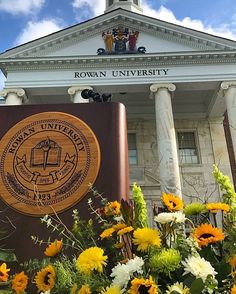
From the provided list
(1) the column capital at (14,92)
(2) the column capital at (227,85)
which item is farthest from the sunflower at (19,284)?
(2) the column capital at (227,85)

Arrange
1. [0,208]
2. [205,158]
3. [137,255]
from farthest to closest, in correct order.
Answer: [205,158] → [0,208] → [137,255]

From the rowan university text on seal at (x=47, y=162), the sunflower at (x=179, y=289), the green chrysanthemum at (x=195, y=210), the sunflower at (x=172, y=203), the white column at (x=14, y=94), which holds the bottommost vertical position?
the sunflower at (x=179, y=289)

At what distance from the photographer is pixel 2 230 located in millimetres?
4398

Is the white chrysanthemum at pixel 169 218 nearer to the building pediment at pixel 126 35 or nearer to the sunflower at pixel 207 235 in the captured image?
the sunflower at pixel 207 235

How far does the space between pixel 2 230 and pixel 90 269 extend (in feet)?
6.89

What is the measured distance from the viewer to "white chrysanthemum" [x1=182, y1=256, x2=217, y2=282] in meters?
2.34

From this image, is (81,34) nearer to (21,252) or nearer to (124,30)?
(124,30)

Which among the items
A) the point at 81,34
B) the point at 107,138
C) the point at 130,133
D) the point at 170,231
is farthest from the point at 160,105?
the point at 170,231

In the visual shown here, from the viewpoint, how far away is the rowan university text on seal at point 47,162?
4.54m

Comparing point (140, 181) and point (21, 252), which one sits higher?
point (140, 181)

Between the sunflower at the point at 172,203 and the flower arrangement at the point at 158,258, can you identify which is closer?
the flower arrangement at the point at 158,258

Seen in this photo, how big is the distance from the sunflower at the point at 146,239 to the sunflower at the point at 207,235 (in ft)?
0.94

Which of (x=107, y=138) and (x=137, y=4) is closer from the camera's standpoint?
(x=107, y=138)

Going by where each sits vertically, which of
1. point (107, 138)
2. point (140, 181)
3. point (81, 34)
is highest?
point (81, 34)
